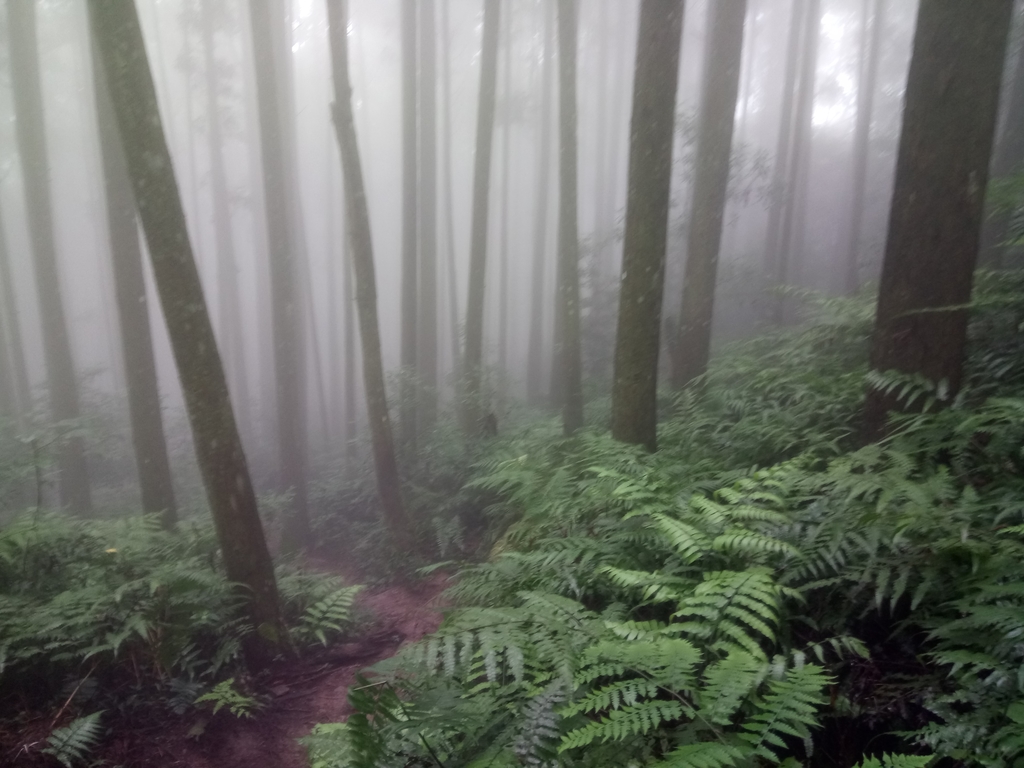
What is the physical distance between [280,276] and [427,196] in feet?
18.7

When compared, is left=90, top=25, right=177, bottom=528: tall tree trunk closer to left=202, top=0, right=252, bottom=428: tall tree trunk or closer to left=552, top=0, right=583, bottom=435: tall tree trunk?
left=552, top=0, right=583, bottom=435: tall tree trunk

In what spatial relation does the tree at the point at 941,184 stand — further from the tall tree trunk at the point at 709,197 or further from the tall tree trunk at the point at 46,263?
the tall tree trunk at the point at 46,263

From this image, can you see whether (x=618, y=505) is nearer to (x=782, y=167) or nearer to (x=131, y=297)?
(x=131, y=297)

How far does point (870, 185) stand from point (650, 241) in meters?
28.1

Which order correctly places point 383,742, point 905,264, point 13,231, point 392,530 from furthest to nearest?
point 13,231
point 392,530
point 905,264
point 383,742

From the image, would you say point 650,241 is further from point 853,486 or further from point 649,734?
point 649,734

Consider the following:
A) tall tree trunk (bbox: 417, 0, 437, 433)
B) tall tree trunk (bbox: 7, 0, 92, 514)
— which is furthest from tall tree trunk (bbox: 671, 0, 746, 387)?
tall tree trunk (bbox: 7, 0, 92, 514)

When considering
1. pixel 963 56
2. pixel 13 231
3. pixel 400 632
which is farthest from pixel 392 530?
pixel 13 231

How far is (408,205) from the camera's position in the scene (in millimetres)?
15242

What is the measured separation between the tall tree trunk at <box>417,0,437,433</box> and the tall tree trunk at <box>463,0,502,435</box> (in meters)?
2.79

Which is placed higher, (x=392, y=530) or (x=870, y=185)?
(x=870, y=185)

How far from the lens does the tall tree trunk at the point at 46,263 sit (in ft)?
44.7

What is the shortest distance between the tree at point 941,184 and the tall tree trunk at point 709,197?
460cm

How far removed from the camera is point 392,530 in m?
11.4
